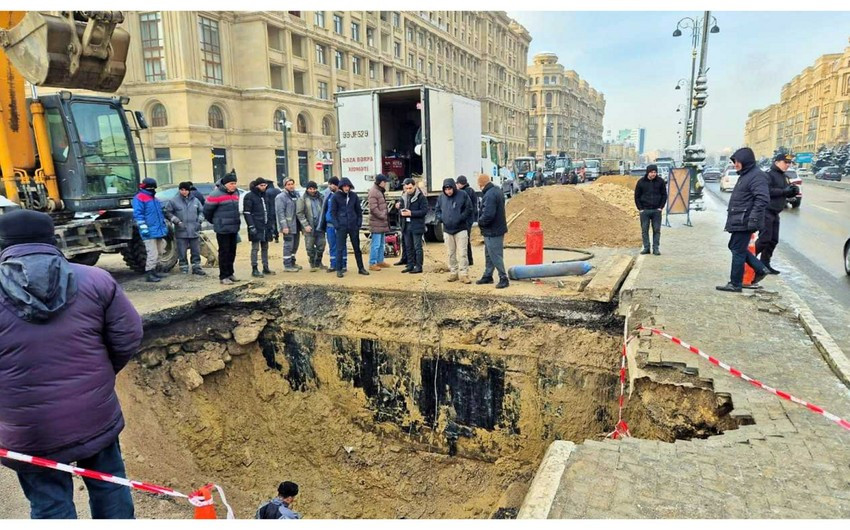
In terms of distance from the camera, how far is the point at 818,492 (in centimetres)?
289

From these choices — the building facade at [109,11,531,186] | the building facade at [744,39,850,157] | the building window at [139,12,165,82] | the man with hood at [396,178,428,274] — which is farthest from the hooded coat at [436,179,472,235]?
the building facade at [744,39,850,157]

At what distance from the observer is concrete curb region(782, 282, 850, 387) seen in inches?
174

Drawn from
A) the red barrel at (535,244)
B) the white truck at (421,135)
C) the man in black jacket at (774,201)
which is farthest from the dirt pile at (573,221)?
the man in black jacket at (774,201)

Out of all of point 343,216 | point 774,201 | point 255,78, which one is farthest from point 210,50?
point 774,201

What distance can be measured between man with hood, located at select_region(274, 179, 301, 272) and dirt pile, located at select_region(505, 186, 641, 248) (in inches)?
227

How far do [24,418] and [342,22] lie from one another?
4779 cm

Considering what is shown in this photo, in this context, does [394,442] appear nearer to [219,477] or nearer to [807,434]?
[219,477]

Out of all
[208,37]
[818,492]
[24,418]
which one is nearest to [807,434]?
[818,492]

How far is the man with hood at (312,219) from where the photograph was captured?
30.6 ft

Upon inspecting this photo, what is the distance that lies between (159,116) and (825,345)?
37015 mm

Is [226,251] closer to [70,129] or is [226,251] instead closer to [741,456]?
[70,129]

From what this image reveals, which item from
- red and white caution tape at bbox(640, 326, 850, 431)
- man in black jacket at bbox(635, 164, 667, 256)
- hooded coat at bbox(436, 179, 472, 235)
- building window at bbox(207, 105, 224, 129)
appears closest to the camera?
red and white caution tape at bbox(640, 326, 850, 431)

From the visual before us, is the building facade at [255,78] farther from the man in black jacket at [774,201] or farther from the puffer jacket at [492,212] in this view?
the man in black jacket at [774,201]

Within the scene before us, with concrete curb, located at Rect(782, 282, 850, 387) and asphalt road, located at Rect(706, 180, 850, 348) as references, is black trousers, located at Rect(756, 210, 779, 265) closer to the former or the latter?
asphalt road, located at Rect(706, 180, 850, 348)
